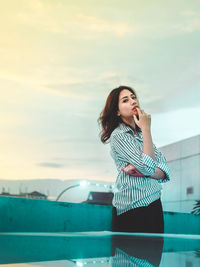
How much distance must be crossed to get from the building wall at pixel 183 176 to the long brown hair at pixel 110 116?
12.1 meters

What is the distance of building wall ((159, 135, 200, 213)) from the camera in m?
14.7

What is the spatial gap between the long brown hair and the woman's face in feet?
0.16

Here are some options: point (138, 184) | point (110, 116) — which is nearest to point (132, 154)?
point (138, 184)

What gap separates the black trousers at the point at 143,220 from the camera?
261 cm

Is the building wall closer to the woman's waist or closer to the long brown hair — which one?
the long brown hair

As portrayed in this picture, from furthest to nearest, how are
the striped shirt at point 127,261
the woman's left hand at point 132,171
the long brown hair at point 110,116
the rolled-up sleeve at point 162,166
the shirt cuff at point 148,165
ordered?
the long brown hair at point 110,116 → the rolled-up sleeve at point 162,166 → the woman's left hand at point 132,171 → the shirt cuff at point 148,165 → the striped shirt at point 127,261

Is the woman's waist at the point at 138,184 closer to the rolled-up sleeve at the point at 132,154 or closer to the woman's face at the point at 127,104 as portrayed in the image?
the rolled-up sleeve at the point at 132,154

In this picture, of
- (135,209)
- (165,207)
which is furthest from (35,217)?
(165,207)

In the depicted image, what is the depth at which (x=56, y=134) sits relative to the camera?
172 feet

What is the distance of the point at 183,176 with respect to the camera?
1548cm

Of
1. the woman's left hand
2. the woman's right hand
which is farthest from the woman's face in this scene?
the woman's left hand

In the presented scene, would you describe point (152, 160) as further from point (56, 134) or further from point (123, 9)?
point (56, 134)

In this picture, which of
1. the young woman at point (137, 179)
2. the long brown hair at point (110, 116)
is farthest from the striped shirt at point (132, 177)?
the long brown hair at point (110, 116)

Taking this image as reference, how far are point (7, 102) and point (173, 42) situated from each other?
29.8 metres
